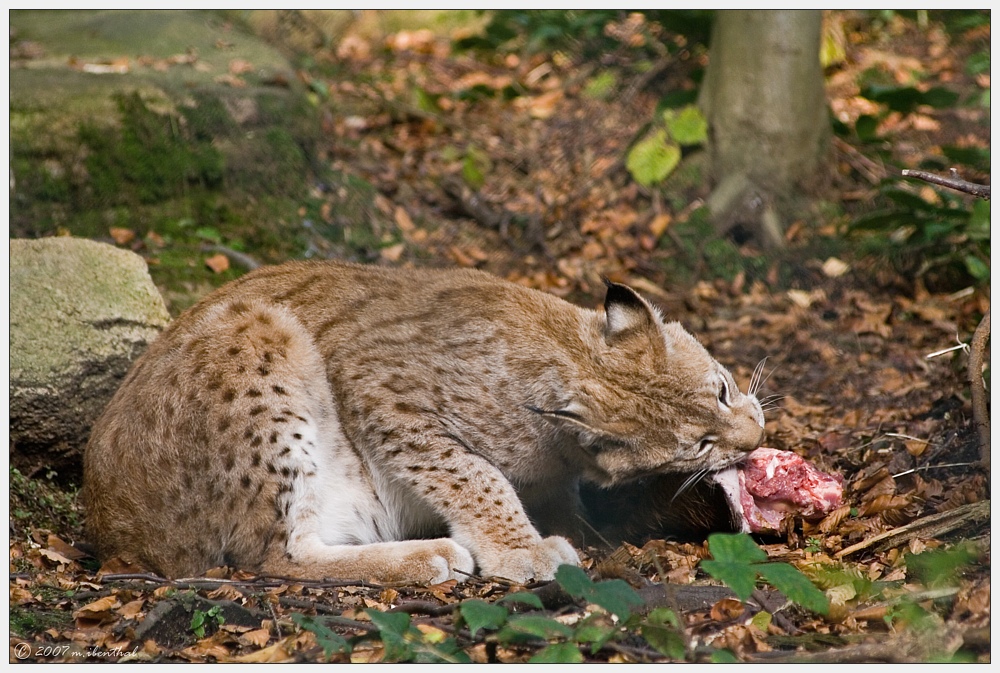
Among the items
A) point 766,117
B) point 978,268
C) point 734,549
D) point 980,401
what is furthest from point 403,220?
point 734,549

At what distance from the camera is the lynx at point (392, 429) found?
14.0ft

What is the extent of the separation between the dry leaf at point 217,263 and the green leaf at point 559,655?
4.15m

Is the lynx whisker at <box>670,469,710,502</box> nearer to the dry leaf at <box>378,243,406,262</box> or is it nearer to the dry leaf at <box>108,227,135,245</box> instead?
the dry leaf at <box>378,243,406,262</box>

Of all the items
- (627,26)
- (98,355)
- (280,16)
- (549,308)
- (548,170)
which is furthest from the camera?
(280,16)

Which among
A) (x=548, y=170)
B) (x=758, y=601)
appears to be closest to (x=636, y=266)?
(x=548, y=170)

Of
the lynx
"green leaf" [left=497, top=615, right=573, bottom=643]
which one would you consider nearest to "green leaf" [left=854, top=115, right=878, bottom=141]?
the lynx

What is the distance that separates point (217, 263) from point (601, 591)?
4.19 m

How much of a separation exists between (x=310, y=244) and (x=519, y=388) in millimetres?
3314

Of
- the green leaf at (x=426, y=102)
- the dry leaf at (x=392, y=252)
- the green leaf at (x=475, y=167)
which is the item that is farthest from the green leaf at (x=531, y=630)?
the green leaf at (x=426, y=102)

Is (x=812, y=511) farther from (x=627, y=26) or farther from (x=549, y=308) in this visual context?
(x=627, y=26)

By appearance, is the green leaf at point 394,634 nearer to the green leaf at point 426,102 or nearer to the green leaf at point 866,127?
the green leaf at point 866,127

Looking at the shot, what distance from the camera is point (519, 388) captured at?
448 centimetres

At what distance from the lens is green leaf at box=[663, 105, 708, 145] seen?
8.08m

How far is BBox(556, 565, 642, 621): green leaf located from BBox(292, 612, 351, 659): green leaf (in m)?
0.74
